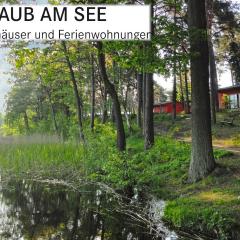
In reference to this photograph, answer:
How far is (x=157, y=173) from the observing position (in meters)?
14.6

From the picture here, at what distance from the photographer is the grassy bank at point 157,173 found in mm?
9070

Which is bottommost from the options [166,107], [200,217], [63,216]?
[63,216]

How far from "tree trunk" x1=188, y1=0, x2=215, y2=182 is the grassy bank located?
402 millimetres

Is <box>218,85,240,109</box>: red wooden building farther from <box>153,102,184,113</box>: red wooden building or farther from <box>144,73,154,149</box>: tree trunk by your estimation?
<box>144,73,154,149</box>: tree trunk

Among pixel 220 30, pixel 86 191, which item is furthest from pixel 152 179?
pixel 220 30

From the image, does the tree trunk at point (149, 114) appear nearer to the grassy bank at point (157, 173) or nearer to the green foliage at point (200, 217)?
the grassy bank at point (157, 173)

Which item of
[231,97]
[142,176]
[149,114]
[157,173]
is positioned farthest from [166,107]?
[142,176]

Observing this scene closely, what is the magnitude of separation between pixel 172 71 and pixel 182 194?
400 cm

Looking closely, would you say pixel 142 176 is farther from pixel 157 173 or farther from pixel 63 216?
pixel 63 216

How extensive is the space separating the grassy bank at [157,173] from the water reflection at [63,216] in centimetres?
97

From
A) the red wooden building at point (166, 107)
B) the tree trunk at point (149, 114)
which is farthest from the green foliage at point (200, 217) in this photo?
the red wooden building at point (166, 107)

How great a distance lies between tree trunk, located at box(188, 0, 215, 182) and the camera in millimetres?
12180

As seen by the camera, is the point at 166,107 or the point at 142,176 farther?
the point at 166,107

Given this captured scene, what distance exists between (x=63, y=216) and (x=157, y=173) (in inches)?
203
